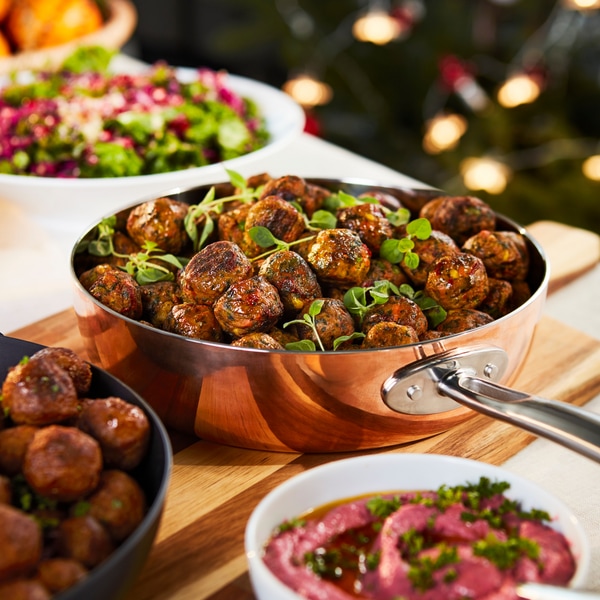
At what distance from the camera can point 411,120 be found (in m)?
4.30

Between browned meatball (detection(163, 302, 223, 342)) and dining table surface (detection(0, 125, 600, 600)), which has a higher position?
browned meatball (detection(163, 302, 223, 342))

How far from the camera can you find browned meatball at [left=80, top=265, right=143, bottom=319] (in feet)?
4.72

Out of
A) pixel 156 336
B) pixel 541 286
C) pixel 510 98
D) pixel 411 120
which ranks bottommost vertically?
pixel 411 120

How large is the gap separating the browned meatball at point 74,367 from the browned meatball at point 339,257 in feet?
1.39

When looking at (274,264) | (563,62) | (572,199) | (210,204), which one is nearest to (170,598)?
(274,264)

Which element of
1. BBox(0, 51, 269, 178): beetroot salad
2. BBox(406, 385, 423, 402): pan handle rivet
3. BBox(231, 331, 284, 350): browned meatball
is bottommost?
BBox(0, 51, 269, 178): beetroot salad

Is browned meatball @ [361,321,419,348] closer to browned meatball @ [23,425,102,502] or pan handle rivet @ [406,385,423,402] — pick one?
pan handle rivet @ [406,385,423,402]

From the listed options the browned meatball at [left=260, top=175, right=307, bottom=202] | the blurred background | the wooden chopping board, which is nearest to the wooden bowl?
the blurred background

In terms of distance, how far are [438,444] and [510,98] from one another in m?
2.44

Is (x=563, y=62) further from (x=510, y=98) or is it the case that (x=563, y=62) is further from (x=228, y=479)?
(x=228, y=479)

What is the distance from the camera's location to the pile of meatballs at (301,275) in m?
1.37

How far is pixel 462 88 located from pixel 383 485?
2953 millimetres

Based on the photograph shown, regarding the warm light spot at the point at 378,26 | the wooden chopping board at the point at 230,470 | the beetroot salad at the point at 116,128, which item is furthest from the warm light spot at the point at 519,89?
the wooden chopping board at the point at 230,470

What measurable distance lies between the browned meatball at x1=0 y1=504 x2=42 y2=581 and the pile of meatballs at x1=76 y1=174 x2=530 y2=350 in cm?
46
